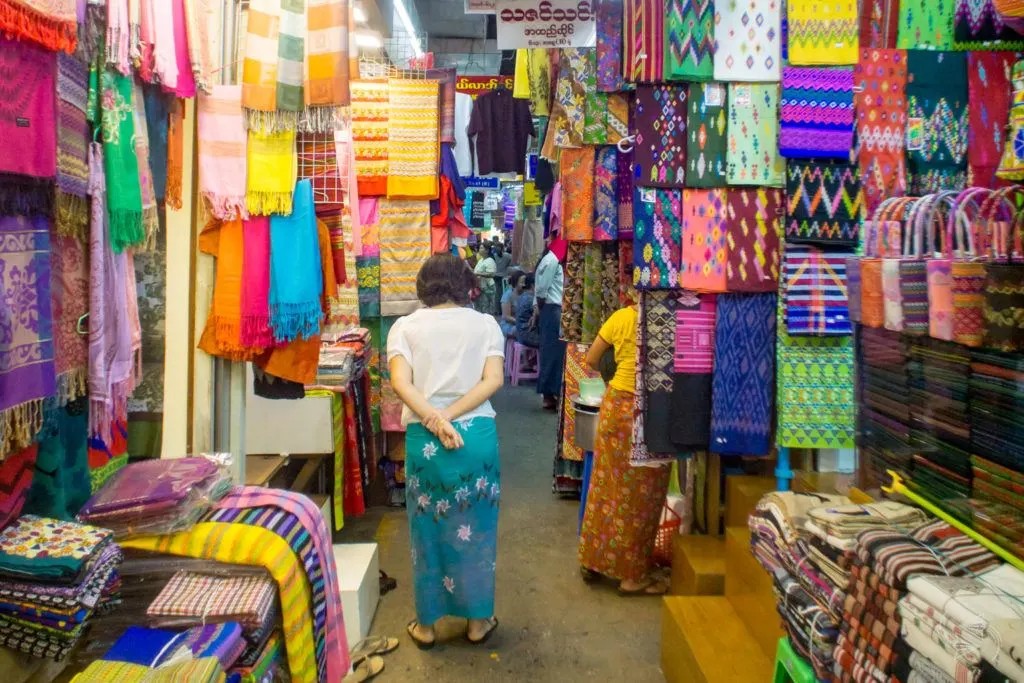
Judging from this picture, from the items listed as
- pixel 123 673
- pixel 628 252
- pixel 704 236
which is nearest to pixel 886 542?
pixel 123 673

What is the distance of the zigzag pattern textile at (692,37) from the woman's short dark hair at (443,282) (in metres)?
1.21

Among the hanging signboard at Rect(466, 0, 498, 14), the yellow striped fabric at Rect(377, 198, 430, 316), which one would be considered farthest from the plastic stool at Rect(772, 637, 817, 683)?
the hanging signboard at Rect(466, 0, 498, 14)

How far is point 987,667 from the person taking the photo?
109 cm

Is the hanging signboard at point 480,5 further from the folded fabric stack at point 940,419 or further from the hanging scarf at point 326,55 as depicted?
the folded fabric stack at point 940,419

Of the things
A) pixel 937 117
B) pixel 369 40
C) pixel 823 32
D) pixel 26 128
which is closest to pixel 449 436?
pixel 26 128

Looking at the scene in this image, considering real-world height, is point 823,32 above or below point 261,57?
above

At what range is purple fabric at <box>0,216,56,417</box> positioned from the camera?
1.48 metres

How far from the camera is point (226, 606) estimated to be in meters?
1.67

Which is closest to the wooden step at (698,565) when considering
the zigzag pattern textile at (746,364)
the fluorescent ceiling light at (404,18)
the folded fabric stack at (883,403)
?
the zigzag pattern textile at (746,364)

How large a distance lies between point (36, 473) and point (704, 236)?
8.17ft

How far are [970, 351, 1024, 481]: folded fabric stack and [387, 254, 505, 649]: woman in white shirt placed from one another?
1.84 m

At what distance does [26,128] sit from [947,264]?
1.82 metres

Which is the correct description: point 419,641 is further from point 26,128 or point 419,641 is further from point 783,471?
point 26,128

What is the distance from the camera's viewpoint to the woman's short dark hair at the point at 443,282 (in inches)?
124
